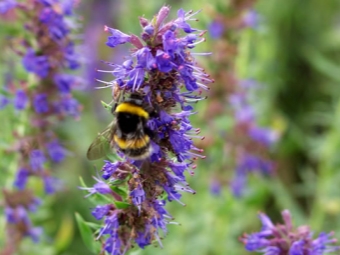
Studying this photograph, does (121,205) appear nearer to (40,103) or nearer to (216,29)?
(40,103)

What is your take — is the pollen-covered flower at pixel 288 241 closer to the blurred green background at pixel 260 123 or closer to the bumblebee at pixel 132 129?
the blurred green background at pixel 260 123

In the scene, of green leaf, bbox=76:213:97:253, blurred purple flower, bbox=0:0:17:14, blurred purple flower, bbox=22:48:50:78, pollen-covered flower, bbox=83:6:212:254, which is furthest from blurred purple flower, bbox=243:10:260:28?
green leaf, bbox=76:213:97:253

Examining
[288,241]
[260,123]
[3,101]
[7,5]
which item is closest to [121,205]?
[288,241]

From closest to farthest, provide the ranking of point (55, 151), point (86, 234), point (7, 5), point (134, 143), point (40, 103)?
point (134, 143)
point (86, 234)
point (7, 5)
point (40, 103)
point (55, 151)

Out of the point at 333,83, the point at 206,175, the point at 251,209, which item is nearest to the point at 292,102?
the point at 333,83

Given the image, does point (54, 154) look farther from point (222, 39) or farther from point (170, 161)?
point (222, 39)

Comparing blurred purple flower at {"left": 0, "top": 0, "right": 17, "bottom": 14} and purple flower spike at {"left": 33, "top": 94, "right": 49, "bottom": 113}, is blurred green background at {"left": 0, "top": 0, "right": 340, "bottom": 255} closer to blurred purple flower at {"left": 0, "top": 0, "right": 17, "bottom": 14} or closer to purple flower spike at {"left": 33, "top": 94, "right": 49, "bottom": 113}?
purple flower spike at {"left": 33, "top": 94, "right": 49, "bottom": 113}

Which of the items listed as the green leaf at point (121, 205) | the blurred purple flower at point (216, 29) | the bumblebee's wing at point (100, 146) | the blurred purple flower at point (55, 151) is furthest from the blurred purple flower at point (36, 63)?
the blurred purple flower at point (216, 29)
